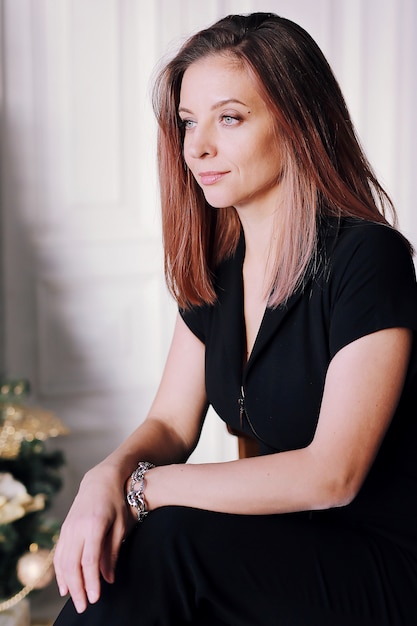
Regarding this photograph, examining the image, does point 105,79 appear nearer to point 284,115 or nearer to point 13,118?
point 13,118

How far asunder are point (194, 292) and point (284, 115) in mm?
406

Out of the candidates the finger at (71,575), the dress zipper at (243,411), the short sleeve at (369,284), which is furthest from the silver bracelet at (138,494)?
the short sleeve at (369,284)

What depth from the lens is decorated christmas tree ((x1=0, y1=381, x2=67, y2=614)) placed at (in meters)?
2.27

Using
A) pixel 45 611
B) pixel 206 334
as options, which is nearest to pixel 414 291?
pixel 206 334

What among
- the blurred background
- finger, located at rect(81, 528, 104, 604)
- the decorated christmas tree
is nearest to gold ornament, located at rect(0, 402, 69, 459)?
the decorated christmas tree

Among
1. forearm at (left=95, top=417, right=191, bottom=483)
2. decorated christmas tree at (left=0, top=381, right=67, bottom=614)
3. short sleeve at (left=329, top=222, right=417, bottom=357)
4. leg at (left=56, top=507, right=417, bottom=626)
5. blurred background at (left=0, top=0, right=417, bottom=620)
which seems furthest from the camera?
blurred background at (left=0, top=0, right=417, bottom=620)

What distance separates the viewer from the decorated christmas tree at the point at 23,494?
227 centimetres

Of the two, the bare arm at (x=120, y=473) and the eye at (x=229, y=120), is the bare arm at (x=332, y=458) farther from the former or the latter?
the eye at (x=229, y=120)

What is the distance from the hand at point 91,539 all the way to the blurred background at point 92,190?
4.94 ft

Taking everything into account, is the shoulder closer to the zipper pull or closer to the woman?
the woman

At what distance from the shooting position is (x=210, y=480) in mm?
1314

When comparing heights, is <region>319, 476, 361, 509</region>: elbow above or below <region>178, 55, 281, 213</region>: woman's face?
below

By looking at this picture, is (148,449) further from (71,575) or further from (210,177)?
(210,177)

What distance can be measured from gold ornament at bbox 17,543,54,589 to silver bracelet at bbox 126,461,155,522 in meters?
0.99
